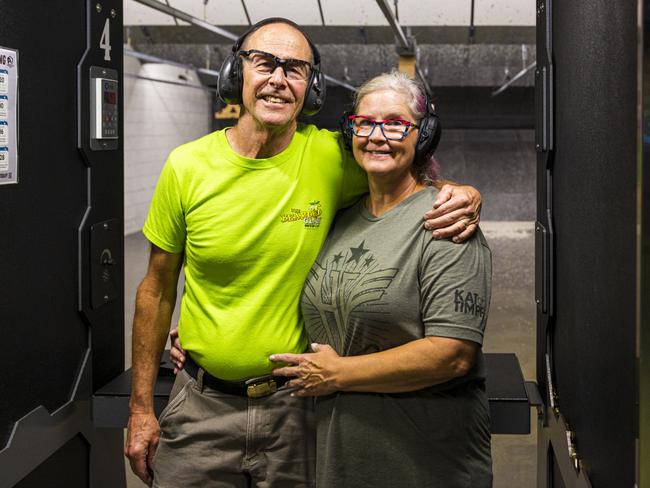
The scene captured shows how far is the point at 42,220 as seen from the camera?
84.3 inches

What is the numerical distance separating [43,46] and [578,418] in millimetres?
1614

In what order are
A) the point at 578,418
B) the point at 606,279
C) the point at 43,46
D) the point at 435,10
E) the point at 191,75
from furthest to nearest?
the point at 191,75, the point at 435,10, the point at 43,46, the point at 578,418, the point at 606,279

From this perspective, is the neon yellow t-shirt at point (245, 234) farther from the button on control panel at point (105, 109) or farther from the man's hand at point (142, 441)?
the button on control panel at point (105, 109)

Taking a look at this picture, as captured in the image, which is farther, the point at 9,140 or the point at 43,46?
the point at 43,46

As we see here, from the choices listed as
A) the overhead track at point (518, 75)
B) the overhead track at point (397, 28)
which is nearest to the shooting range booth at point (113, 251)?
the overhead track at point (397, 28)

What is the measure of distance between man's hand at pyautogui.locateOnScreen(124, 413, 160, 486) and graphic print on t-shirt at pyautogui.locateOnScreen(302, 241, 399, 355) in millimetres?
555

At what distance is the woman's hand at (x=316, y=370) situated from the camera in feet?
5.88

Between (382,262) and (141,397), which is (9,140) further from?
(382,262)

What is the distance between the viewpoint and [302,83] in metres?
1.96

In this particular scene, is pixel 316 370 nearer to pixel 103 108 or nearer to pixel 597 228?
pixel 597 228

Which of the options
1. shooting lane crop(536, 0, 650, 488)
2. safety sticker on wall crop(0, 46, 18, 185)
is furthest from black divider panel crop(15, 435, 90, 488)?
shooting lane crop(536, 0, 650, 488)

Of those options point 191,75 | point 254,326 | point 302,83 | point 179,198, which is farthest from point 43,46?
point 191,75

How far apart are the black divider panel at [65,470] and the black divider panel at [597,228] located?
1.41 meters

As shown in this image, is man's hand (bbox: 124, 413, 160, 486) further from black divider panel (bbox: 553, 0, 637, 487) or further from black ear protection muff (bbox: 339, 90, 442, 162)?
black divider panel (bbox: 553, 0, 637, 487)
